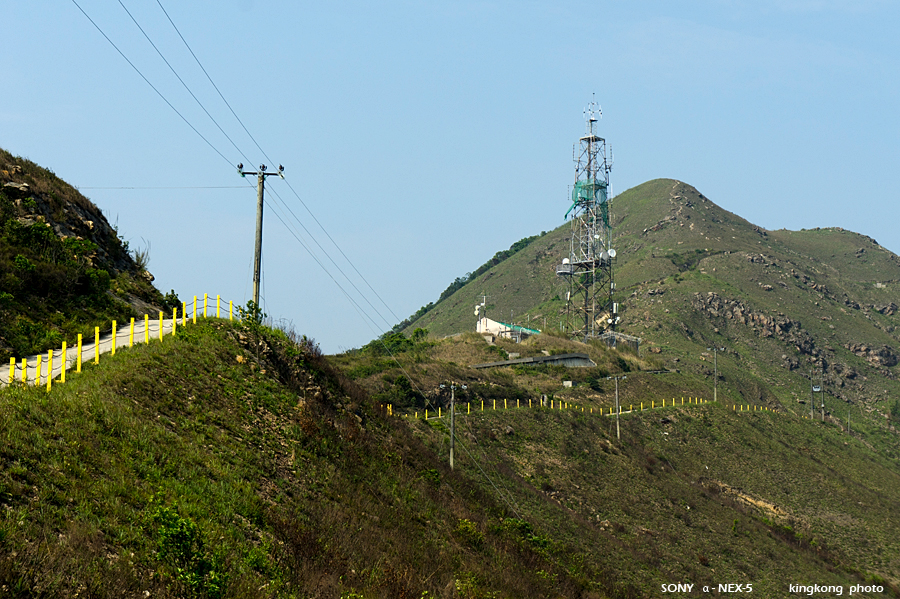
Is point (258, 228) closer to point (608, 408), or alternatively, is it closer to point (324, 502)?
point (324, 502)

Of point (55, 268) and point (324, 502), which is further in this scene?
point (55, 268)

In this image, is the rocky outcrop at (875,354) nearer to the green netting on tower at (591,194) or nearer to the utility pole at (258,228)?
the green netting on tower at (591,194)

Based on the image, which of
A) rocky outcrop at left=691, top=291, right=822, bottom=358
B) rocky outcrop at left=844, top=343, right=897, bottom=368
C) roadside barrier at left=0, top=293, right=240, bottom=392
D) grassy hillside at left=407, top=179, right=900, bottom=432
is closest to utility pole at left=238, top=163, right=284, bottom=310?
roadside barrier at left=0, top=293, right=240, bottom=392

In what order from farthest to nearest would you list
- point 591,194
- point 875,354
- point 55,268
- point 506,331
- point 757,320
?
point 875,354 < point 757,320 < point 506,331 < point 591,194 < point 55,268

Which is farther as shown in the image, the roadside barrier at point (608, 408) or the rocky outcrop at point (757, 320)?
the rocky outcrop at point (757, 320)

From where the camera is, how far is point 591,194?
10638 centimetres

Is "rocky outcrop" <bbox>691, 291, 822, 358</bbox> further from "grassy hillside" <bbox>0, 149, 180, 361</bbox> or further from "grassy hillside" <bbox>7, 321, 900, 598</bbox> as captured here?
"grassy hillside" <bbox>0, 149, 180, 361</bbox>

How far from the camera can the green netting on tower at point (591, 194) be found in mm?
106312

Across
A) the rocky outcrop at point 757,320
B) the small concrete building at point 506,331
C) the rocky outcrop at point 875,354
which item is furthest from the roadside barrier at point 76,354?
the rocky outcrop at point 875,354

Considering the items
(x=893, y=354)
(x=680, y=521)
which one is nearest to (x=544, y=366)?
(x=680, y=521)

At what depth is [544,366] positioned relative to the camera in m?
93.4

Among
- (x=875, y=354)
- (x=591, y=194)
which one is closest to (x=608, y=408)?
(x=591, y=194)

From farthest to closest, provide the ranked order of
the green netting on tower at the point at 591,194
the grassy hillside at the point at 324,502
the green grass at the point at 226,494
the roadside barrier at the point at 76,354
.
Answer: the green netting on tower at the point at 591,194, the roadside barrier at the point at 76,354, the grassy hillside at the point at 324,502, the green grass at the point at 226,494

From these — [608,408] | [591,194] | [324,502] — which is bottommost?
[324,502]
